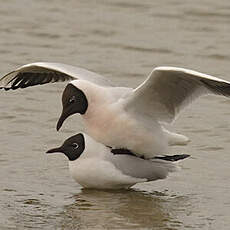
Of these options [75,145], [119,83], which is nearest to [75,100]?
[75,145]

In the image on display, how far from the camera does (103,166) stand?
31.5 ft

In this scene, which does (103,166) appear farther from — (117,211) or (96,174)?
(117,211)

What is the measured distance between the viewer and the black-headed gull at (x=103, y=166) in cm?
960

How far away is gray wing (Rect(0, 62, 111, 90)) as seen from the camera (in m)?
10.4

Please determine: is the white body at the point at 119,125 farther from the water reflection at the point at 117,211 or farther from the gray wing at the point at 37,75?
the gray wing at the point at 37,75

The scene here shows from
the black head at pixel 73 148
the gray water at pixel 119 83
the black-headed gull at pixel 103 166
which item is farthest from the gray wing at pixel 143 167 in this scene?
the black head at pixel 73 148

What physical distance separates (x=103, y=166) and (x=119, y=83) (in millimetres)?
3067

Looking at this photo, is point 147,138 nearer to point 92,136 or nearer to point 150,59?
point 92,136

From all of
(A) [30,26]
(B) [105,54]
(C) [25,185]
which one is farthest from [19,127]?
(A) [30,26]

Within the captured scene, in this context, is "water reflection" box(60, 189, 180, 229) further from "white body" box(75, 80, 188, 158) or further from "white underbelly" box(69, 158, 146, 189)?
"white body" box(75, 80, 188, 158)

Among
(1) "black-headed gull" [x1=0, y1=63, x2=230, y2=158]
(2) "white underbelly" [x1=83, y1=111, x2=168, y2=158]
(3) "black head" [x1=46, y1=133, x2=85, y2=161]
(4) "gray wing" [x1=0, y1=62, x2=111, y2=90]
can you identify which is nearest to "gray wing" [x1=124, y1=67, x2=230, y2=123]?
(1) "black-headed gull" [x1=0, y1=63, x2=230, y2=158]

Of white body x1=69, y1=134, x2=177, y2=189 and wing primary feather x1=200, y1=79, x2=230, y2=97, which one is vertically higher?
wing primary feather x1=200, y1=79, x2=230, y2=97

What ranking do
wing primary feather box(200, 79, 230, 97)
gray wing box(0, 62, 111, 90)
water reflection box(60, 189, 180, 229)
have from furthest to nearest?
gray wing box(0, 62, 111, 90) < wing primary feather box(200, 79, 230, 97) < water reflection box(60, 189, 180, 229)

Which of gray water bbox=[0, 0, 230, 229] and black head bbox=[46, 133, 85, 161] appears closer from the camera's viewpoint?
gray water bbox=[0, 0, 230, 229]
